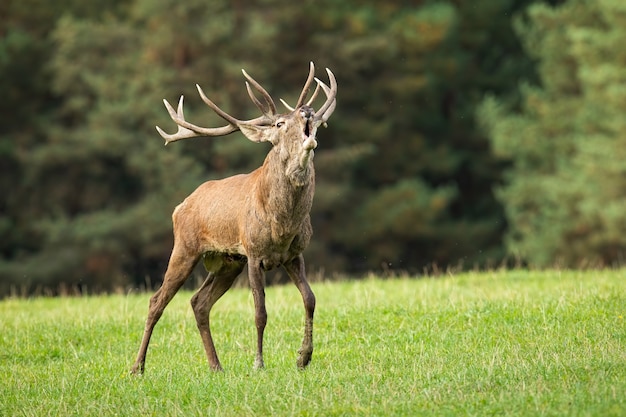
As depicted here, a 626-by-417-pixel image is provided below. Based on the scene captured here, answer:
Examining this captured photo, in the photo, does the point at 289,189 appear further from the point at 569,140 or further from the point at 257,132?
the point at 569,140

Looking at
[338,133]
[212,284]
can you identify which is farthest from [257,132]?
[338,133]

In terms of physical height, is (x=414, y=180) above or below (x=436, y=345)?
above

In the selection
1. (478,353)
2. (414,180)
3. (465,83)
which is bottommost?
(478,353)

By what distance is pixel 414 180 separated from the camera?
1374 inches

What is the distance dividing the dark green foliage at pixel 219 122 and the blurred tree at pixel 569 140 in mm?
2025

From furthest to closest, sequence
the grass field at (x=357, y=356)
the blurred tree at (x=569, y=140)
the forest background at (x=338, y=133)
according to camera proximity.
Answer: the forest background at (x=338, y=133), the blurred tree at (x=569, y=140), the grass field at (x=357, y=356)

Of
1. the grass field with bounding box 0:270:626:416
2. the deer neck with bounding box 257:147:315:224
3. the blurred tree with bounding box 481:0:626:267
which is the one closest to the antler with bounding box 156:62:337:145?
the deer neck with bounding box 257:147:315:224

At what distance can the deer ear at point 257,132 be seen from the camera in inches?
369

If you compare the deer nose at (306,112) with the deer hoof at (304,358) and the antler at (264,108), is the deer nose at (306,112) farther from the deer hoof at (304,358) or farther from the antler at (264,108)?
the deer hoof at (304,358)

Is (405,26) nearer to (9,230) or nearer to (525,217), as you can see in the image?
(525,217)

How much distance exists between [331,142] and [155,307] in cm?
2544

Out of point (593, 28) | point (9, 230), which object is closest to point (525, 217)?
point (593, 28)

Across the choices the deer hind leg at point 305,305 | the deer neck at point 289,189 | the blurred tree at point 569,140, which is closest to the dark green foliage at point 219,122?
the blurred tree at point 569,140

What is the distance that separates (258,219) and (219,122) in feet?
74.7
